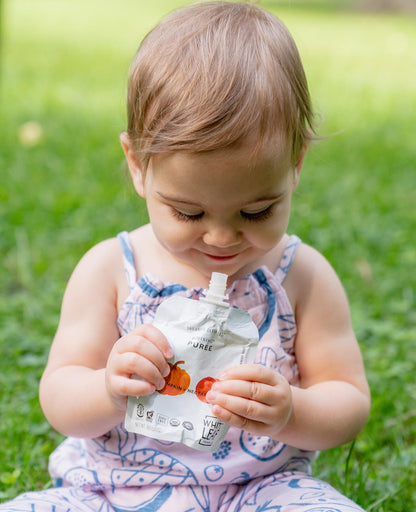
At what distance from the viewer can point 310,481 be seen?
4.59ft

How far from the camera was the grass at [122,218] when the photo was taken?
5.73ft

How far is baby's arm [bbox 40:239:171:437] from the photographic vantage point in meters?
1.35

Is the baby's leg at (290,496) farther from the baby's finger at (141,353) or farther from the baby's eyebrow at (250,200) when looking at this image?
the baby's eyebrow at (250,200)

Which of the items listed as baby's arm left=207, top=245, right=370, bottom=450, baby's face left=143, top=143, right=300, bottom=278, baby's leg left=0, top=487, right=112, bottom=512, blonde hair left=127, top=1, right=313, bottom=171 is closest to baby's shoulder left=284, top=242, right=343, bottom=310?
baby's arm left=207, top=245, right=370, bottom=450

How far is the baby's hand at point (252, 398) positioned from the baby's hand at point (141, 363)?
0.09m

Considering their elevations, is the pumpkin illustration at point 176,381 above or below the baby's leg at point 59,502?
above

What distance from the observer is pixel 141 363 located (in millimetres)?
1145

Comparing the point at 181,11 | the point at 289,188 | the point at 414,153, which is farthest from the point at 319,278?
the point at 414,153

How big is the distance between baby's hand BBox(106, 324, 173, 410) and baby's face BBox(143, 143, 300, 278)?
0.20 meters

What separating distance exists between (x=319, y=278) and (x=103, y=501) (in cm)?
63

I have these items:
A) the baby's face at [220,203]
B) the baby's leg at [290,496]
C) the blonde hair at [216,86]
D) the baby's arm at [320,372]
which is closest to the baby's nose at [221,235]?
the baby's face at [220,203]

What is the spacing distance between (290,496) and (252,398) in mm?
290

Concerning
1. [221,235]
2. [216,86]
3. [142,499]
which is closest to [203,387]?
[221,235]

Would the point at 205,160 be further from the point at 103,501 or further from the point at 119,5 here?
the point at 119,5
